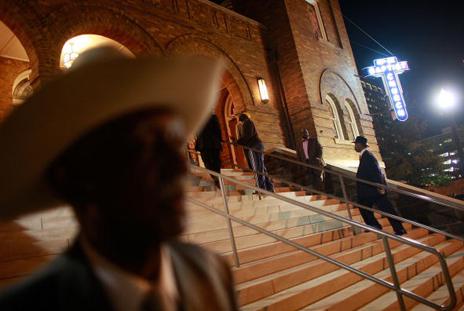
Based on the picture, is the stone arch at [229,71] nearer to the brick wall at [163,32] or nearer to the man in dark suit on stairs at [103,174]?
the brick wall at [163,32]

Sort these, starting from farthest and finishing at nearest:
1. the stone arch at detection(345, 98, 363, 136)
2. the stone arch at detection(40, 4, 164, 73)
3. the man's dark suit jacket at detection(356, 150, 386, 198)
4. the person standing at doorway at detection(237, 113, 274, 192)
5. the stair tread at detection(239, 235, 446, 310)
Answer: the stone arch at detection(345, 98, 363, 136), the person standing at doorway at detection(237, 113, 274, 192), the stone arch at detection(40, 4, 164, 73), the man's dark suit jacket at detection(356, 150, 386, 198), the stair tread at detection(239, 235, 446, 310)

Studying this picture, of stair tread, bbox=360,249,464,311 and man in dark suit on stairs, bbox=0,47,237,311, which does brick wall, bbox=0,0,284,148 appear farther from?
man in dark suit on stairs, bbox=0,47,237,311

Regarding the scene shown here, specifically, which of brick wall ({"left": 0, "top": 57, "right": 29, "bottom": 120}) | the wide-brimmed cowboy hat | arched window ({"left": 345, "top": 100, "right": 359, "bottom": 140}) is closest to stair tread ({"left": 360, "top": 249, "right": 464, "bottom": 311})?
the wide-brimmed cowboy hat

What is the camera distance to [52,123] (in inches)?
28.5

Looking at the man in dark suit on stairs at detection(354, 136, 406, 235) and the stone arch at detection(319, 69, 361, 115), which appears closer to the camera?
the man in dark suit on stairs at detection(354, 136, 406, 235)

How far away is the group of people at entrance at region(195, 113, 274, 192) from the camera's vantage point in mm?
6480

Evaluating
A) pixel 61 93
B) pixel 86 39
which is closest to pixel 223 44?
pixel 86 39

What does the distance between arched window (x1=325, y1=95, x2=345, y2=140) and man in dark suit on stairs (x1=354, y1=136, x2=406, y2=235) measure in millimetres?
5915

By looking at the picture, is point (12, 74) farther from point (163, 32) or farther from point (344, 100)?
point (344, 100)

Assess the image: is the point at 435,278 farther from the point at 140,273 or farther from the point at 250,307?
the point at 140,273

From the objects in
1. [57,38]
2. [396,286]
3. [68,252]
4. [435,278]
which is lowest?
[435,278]

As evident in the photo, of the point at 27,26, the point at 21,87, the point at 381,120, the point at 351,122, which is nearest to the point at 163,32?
the point at 27,26

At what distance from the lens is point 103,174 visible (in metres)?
0.74

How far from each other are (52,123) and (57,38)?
22.7ft
